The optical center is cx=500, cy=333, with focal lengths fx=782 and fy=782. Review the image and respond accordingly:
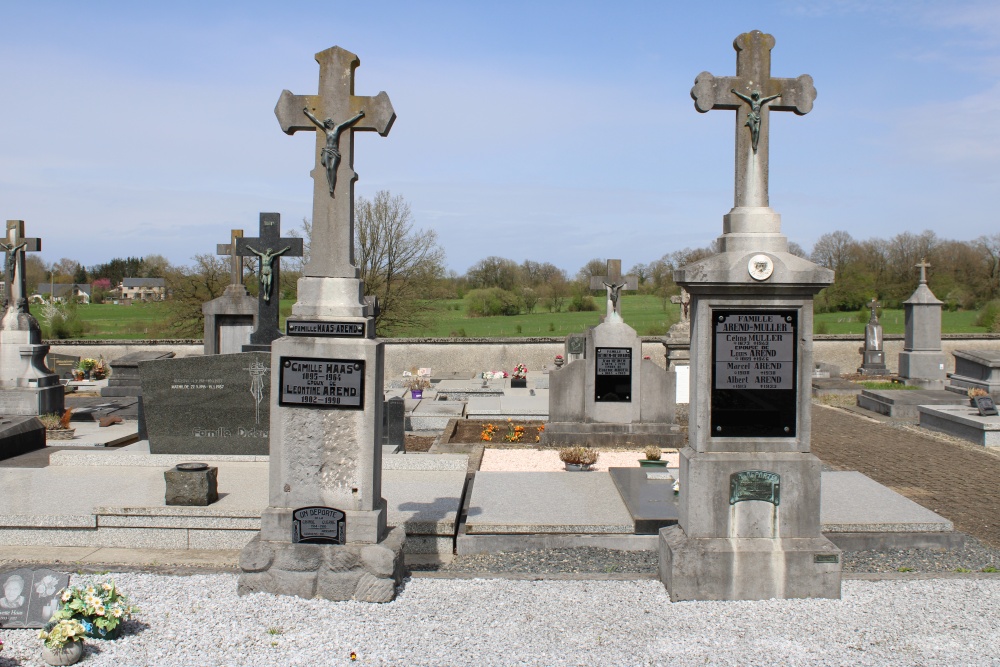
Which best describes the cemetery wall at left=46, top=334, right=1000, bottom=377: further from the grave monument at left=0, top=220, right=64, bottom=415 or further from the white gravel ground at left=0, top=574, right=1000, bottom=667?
the white gravel ground at left=0, top=574, right=1000, bottom=667

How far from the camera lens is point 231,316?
16.8m

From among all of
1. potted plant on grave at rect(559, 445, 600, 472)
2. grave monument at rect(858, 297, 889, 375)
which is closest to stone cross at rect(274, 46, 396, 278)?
potted plant on grave at rect(559, 445, 600, 472)

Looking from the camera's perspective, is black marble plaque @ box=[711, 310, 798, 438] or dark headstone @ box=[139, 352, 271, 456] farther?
dark headstone @ box=[139, 352, 271, 456]

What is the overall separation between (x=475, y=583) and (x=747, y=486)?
6.95 feet

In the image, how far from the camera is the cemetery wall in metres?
27.5

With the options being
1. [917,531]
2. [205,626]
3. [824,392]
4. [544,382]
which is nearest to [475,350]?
[544,382]

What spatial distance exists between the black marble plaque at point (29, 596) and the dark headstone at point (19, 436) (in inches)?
278

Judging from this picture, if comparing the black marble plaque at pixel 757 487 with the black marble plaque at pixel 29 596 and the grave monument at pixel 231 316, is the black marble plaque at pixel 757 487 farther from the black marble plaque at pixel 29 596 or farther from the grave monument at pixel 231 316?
the grave monument at pixel 231 316

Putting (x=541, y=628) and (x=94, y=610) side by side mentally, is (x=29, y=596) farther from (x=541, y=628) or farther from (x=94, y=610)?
(x=541, y=628)

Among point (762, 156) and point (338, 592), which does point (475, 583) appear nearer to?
point (338, 592)

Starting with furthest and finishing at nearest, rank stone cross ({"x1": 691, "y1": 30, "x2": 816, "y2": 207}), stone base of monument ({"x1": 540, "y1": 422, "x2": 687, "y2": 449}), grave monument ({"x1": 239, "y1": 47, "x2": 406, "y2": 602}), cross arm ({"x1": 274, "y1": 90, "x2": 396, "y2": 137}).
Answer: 1. stone base of monument ({"x1": 540, "y1": 422, "x2": 687, "y2": 449})
2. cross arm ({"x1": 274, "y1": 90, "x2": 396, "y2": 137})
3. stone cross ({"x1": 691, "y1": 30, "x2": 816, "y2": 207})
4. grave monument ({"x1": 239, "y1": 47, "x2": 406, "y2": 602})

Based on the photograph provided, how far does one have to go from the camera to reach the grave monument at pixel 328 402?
5.59 meters

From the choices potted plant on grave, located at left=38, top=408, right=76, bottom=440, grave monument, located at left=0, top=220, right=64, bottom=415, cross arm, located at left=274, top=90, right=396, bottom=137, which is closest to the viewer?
cross arm, located at left=274, top=90, right=396, bottom=137

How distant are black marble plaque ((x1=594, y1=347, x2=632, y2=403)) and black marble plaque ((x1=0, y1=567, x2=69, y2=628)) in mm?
9470
